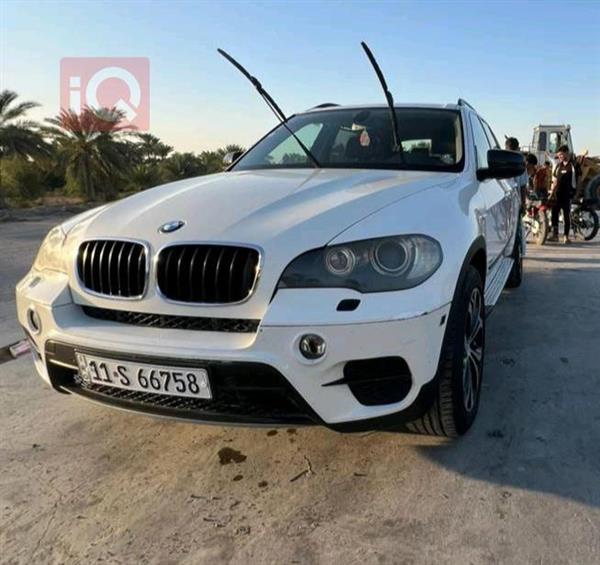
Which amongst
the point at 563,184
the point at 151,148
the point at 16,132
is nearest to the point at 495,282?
the point at 563,184

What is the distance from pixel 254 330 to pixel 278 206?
609 mm

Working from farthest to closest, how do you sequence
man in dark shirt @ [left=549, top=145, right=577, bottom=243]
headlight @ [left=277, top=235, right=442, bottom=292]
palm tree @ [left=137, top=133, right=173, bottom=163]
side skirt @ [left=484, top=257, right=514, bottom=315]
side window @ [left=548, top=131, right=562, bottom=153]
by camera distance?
palm tree @ [left=137, top=133, right=173, bottom=163] < side window @ [left=548, top=131, right=562, bottom=153] < man in dark shirt @ [left=549, top=145, right=577, bottom=243] < side skirt @ [left=484, top=257, right=514, bottom=315] < headlight @ [left=277, top=235, right=442, bottom=292]

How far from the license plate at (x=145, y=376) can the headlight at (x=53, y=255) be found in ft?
1.67

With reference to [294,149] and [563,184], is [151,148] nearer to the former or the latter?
[563,184]

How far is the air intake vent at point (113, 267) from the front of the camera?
2.38m

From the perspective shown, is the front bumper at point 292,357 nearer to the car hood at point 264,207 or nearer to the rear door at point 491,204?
the car hood at point 264,207

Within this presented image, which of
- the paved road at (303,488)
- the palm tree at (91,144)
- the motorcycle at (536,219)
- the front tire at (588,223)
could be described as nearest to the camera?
the paved road at (303,488)

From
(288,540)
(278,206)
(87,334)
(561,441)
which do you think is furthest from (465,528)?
(87,334)

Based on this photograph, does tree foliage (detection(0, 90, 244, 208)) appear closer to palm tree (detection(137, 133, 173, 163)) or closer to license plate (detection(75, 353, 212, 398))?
palm tree (detection(137, 133, 173, 163))

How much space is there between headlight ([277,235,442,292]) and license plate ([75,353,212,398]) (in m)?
0.47

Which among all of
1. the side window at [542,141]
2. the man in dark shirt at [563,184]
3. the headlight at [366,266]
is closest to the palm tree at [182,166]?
the side window at [542,141]

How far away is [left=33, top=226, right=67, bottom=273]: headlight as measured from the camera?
8.77 ft

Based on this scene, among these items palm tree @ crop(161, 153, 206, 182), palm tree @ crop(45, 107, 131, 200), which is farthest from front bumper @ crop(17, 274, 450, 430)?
palm tree @ crop(161, 153, 206, 182)

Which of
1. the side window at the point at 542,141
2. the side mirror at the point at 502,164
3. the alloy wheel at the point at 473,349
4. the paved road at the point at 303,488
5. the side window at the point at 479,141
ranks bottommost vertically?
the paved road at the point at 303,488
